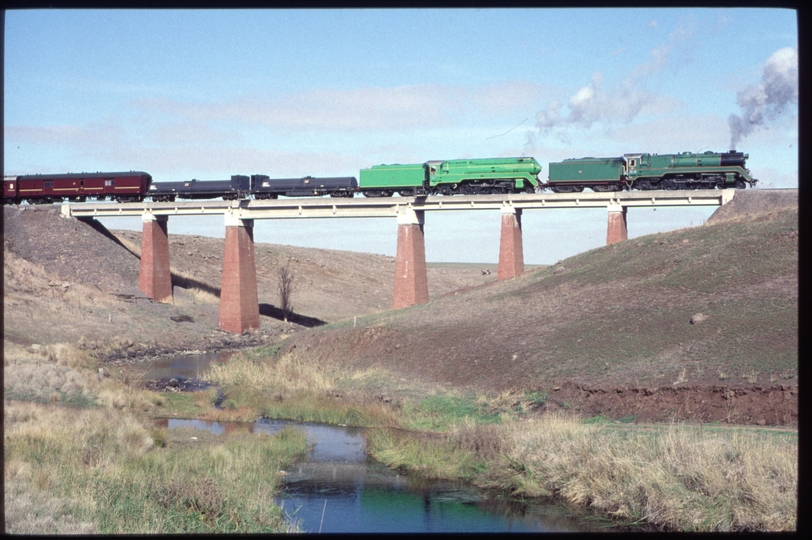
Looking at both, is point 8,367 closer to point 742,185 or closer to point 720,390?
point 720,390

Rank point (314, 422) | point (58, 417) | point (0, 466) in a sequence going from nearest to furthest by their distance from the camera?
1. point (0, 466)
2. point (58, 417)
3. point (314, 422)

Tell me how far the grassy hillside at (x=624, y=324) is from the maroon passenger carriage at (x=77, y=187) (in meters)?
32.7

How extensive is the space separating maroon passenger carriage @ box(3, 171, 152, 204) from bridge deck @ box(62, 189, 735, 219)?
171cm

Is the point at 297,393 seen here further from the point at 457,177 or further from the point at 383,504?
the point at 457,177

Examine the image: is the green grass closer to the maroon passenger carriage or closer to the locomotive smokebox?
the locomotive smokebox

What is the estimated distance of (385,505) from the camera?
65.8 feet

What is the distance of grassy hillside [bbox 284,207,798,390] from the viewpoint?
2916 cm

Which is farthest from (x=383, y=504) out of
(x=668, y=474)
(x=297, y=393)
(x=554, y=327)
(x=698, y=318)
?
(x=554, y=327)

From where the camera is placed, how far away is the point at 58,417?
960 inches

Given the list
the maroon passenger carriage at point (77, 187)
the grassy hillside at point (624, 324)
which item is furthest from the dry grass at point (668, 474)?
the maroon passenger carriage at point (77, 187)

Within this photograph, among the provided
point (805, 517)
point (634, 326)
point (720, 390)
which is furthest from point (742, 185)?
point (805, 517)

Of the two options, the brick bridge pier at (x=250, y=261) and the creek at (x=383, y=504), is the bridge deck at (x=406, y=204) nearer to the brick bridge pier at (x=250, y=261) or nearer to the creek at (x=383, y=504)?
the brick bridge pier at (x=250, y=261)

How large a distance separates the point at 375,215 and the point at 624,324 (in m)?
30.9

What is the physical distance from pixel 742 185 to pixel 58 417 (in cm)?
4987
